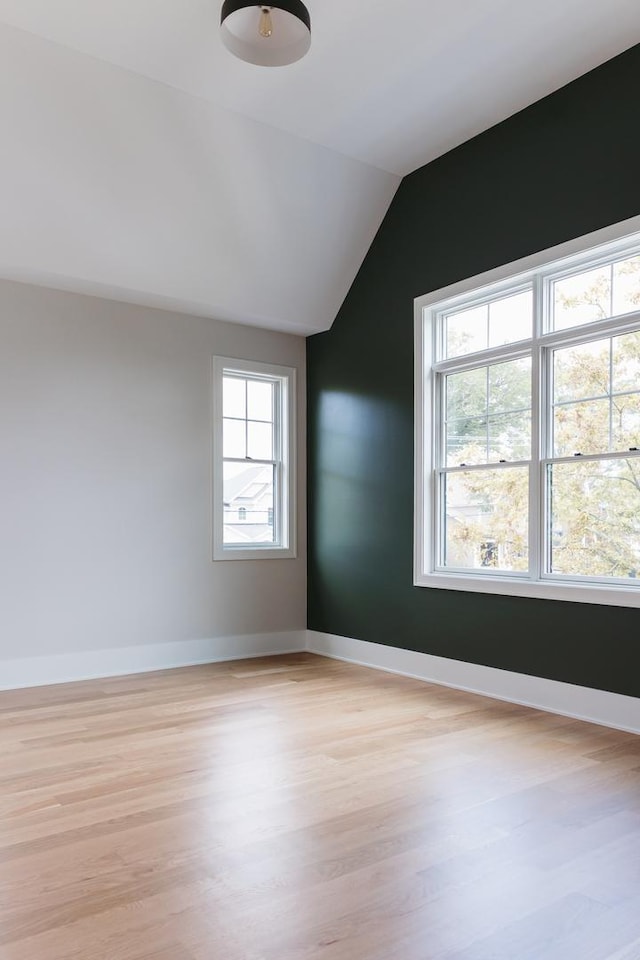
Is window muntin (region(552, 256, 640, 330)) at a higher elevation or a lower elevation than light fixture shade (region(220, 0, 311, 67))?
lower

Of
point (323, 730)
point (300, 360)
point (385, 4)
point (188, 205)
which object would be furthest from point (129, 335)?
point (323, 730)

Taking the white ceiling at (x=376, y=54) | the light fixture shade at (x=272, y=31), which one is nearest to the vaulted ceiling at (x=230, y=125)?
the white ceiling at (x=376, y=54)

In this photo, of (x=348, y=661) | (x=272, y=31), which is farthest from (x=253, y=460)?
(x=272, y=31)

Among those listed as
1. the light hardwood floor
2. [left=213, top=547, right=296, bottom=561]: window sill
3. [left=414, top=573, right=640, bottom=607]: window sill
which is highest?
[left=213, top=547, right=296, bottom=561]: window sill

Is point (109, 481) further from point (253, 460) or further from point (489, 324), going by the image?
point (489, 324)

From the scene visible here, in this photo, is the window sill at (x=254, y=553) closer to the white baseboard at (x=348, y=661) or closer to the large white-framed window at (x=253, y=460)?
the large white-framed window at (x=253, y=460)

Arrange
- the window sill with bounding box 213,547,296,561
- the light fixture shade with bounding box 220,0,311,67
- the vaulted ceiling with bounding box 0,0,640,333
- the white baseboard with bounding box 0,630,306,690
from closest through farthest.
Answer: the light fixture shade with bounding box 220,0,311,67 → the vaulted ceiling with bounding box 0,0,640,333 → the white baseboard with bounding box 0,630,306,690 → the window sill with bounding box 213,547,296,561

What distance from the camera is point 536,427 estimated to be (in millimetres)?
4191

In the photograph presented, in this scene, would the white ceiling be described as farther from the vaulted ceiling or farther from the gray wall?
the gray wall

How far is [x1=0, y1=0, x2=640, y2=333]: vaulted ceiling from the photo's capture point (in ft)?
11.6

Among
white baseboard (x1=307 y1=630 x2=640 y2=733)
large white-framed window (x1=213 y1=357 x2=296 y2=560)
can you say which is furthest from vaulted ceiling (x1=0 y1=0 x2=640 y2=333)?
white baseboard (x1=307 y1=630 x2=640 y2=733)

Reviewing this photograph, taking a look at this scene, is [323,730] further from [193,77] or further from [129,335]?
[193,77]

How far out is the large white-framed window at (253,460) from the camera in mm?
5582

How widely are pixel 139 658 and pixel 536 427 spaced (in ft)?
10.1
